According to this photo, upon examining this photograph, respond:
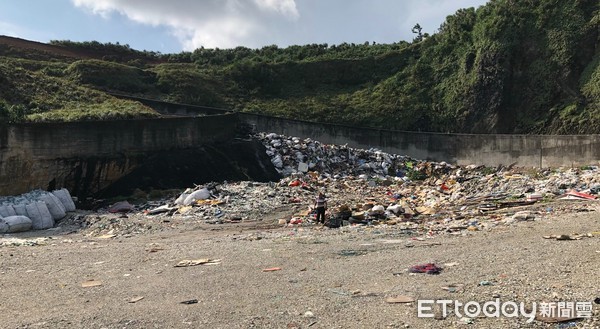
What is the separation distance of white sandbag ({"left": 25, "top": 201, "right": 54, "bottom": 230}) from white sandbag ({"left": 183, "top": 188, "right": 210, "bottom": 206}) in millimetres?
3504

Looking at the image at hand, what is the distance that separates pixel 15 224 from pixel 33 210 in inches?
28.6

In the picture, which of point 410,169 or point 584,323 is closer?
point 584,323

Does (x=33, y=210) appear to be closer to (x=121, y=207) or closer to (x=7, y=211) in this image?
(x=7, y=211)

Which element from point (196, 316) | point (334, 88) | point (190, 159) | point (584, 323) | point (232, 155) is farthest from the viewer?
point (334, 88)

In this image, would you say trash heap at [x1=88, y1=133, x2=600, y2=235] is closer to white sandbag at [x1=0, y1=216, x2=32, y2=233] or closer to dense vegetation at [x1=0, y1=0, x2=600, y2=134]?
white sandbag at [x1=0, y1=216, x2=32, y2=233]

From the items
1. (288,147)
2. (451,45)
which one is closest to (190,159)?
(288,147)

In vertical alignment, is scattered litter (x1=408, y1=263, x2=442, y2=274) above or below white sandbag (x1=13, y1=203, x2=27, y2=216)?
below

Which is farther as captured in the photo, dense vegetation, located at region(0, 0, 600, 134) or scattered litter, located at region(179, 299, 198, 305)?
dense vegetation, located at region(0, 0, 600, 134)

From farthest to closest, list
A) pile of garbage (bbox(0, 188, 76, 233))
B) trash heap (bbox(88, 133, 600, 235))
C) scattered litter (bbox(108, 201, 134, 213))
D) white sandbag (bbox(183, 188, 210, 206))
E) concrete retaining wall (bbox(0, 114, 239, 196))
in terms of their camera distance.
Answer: scattered litter (bbox(108, 201, 134, 213)) < concrete retaining wall (bbox(0, 114, 239, 196)) < white sandbag (bbox(183, 188, 210, 206)) < pile of garbage (bbox(0, 188, 76, 233)) < trash heap (bbox(88, 133, 600, 235))

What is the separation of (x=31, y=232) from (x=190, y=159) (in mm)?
6902

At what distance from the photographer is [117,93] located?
2641 centimetres

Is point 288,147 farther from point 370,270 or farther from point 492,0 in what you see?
point 492,0

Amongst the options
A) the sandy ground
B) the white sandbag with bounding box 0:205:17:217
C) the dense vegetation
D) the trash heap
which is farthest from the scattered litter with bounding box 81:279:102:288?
the dense vegetation

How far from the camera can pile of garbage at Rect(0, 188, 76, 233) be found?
11492mm
